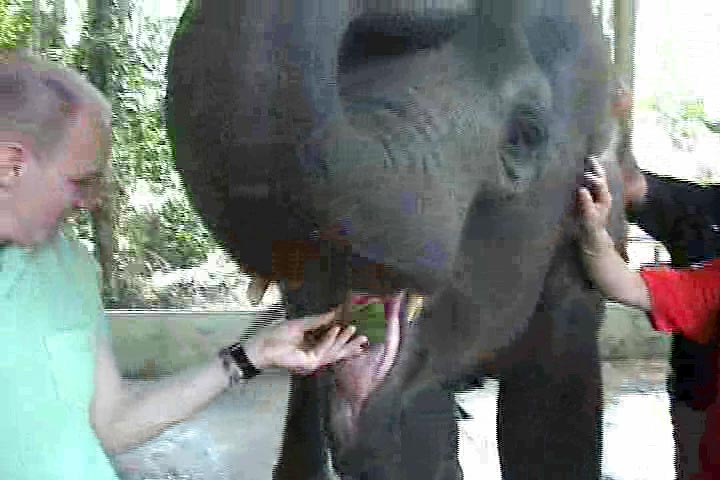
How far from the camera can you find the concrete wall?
87 cm

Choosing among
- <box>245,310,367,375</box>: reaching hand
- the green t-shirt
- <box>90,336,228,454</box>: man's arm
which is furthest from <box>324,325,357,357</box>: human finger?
the green t-shirt

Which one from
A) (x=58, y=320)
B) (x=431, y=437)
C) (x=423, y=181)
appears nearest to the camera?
(x=423, y=181)

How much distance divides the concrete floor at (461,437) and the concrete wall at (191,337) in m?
0.02

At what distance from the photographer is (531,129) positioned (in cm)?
84

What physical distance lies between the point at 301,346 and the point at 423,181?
0.20 m

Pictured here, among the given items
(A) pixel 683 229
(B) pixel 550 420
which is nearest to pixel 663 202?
(A) pixel 683 229

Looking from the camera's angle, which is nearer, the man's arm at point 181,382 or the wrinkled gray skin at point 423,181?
the wrinkled gray skin at point 423,181

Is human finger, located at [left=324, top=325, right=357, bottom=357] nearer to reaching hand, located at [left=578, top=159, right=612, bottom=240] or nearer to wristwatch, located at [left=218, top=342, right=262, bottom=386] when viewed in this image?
wristwatch, located at [left=218, top=342, right=262, bottom=386]

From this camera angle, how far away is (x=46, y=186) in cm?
76

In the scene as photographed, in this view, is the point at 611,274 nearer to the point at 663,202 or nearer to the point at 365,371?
the point at 663,202

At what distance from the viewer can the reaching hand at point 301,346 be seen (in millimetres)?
805

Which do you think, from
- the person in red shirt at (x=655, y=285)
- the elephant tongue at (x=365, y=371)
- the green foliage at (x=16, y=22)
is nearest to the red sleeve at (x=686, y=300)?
the person in red shirt at (x=655, y=285)

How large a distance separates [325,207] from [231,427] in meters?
0.36

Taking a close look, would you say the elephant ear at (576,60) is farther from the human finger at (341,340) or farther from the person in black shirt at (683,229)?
the human finger at (341,340)
